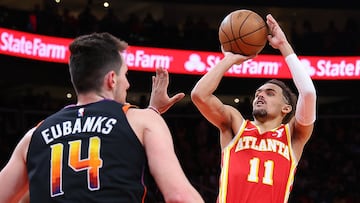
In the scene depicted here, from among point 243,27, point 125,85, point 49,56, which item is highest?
point 49,56

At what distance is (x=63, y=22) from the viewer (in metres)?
14.7

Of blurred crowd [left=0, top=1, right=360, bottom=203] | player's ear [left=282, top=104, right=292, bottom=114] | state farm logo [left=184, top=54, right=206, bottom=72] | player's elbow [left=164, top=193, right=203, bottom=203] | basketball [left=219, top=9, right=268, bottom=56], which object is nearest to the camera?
player's elbow [left=164, top=193, right=203, bottom=203]

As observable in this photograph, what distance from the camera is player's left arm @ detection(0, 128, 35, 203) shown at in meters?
2.50

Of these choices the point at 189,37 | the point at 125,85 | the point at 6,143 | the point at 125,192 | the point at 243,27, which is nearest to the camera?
the point at 125,192

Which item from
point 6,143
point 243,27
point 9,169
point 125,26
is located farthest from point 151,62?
point 9,169

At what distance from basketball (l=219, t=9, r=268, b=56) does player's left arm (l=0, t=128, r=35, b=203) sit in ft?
7.38

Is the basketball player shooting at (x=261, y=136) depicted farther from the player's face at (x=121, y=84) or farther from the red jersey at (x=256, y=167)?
the player's face at (x=121, y=84)

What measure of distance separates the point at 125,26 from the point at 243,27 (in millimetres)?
10903

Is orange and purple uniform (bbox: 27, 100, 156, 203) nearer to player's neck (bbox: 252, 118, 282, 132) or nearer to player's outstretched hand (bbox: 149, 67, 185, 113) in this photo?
player's outstretched hand (bbox: 149, 67, 185, 113)

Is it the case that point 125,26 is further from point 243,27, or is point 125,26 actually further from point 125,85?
point 125,85

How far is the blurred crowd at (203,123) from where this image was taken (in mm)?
13336

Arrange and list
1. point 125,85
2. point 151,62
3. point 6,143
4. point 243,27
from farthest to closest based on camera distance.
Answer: point 151,62 → point 6,143 → point 243,27 → point 125,85

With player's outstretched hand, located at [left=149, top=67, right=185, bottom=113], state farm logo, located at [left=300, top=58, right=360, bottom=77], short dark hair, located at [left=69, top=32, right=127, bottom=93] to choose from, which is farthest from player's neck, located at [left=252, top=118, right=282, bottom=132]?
state farm logo, located at [left=300, top=58, right=360, bottom=77]

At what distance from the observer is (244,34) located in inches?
175
